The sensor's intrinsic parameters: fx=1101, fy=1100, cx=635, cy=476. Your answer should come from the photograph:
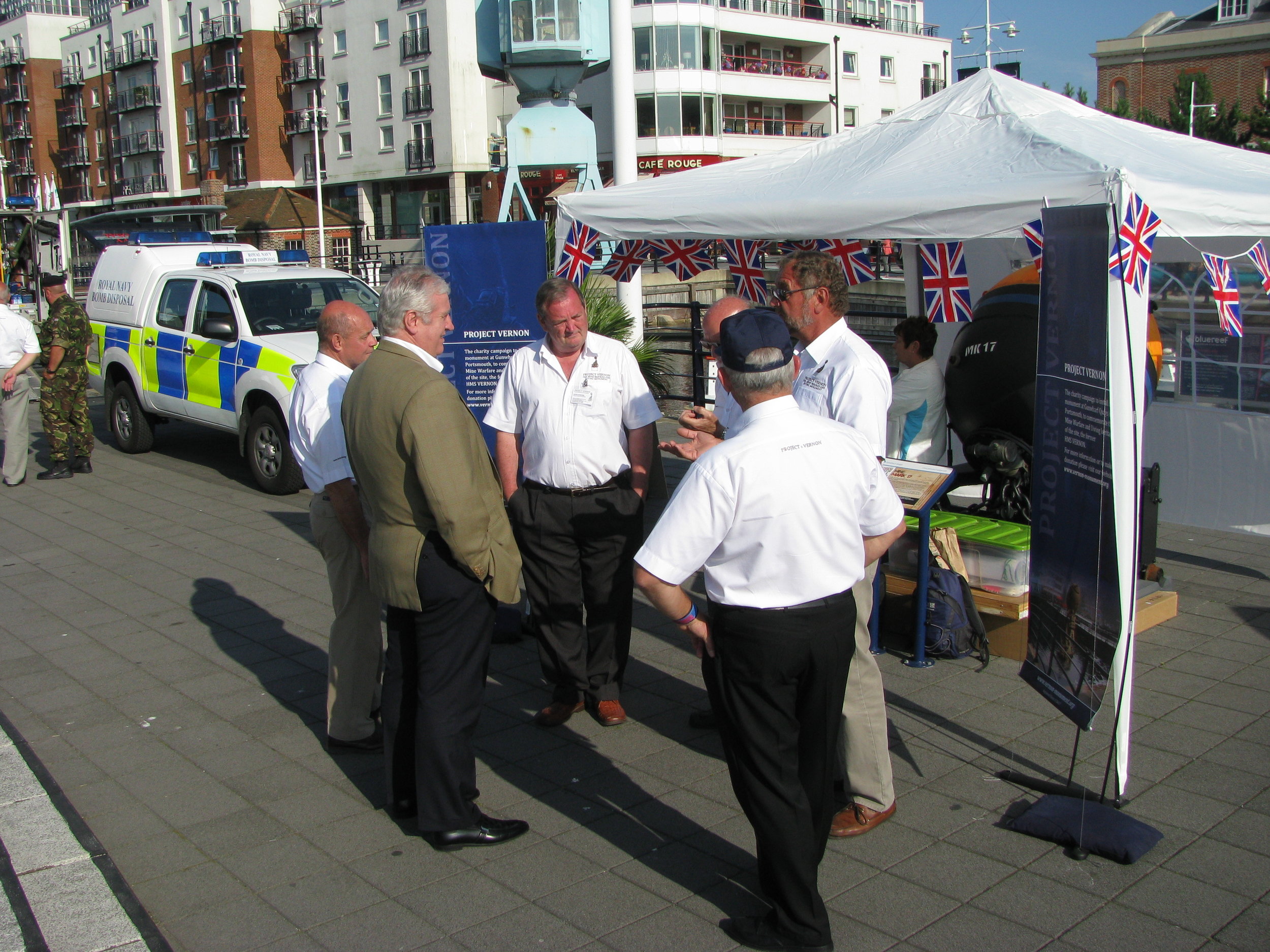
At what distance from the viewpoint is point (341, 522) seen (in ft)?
13.8

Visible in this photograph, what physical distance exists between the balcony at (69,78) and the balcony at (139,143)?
632 centimetres

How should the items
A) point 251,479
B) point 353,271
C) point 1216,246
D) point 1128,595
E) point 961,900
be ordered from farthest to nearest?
point 353,271
point 251,479
point 1216,246
point 1128,595
point 961,900

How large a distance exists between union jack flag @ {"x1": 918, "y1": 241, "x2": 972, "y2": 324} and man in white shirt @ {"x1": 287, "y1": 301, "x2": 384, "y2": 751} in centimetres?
411

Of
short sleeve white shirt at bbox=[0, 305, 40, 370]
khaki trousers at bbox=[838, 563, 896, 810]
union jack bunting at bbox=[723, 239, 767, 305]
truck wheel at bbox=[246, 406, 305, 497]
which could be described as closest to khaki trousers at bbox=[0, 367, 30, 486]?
short sleeve white shirt at bbox=[0, 305, 40, 370]

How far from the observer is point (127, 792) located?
4.34 m

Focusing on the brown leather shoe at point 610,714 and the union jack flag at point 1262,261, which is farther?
the union jack flag at point 1262,261

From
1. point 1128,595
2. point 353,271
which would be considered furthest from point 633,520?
point 353,271

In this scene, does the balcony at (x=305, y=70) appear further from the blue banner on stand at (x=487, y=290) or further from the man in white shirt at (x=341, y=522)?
the man in white shirt at (x=341, y=522)

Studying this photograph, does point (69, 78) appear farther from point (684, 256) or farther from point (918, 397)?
point (918, 397)

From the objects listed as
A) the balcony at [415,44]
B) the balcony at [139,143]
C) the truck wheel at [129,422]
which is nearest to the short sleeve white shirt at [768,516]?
the truck wheel at [129,422]

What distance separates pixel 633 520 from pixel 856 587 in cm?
128

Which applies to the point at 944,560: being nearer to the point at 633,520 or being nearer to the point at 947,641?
the point at 947,641

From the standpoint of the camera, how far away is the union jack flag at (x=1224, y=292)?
577 cm

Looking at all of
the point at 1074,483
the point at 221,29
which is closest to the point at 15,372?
the point at 1074,483
